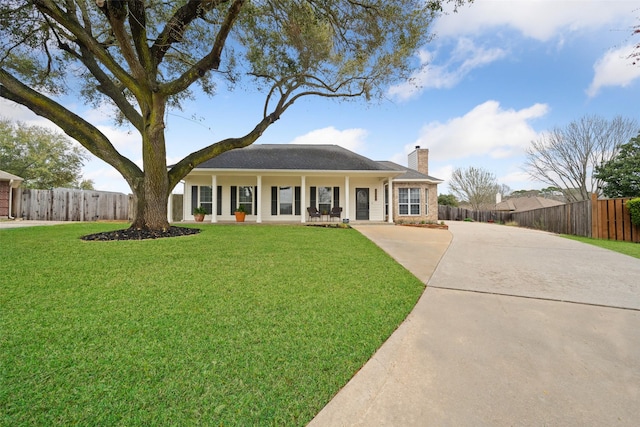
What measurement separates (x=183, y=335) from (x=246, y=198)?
13642mm

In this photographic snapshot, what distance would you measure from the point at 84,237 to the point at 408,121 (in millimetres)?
13490

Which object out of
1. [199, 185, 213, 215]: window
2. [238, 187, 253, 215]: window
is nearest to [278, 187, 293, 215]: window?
[238, 187, 253, 215]: window

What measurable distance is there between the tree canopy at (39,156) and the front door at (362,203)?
28.2m

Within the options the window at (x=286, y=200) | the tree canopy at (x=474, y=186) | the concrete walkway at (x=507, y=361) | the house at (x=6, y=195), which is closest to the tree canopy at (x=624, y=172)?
the tree canopy at (x=474, y=186)

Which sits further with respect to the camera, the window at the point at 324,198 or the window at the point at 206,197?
the window at the point at 324,198

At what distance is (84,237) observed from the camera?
6.94 m

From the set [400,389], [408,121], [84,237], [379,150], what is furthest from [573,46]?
[84,237]

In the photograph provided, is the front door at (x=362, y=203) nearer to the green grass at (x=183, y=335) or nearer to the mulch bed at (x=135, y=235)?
the mulch bed at (x=135, y=235)

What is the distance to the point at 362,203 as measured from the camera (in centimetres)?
1623

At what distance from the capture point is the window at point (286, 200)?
1582cm

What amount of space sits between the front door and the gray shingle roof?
1.75 metres

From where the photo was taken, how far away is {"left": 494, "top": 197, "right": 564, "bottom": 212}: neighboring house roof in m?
36.5

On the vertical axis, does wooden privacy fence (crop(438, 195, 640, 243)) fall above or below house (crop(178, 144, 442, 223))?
below

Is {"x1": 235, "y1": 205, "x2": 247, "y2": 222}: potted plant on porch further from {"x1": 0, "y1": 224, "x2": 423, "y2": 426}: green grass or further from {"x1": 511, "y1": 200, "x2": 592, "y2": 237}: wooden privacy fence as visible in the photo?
{"x1": 511, "y1": 200, "x2": 592, "y2": 237}: wooden privacy fence
